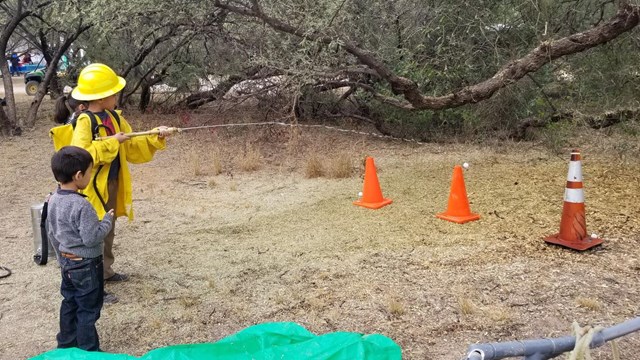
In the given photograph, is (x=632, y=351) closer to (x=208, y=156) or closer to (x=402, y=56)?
(x=402, y=56)

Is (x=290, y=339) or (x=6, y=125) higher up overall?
(x=6, y=125)

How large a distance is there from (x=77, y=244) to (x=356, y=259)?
87.4 inches

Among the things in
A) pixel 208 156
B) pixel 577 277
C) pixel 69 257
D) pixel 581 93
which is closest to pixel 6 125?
pixel 208 156

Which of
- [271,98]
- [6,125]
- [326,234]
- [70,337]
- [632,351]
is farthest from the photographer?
[6,125]

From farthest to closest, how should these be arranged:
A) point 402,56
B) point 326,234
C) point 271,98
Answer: point 271,98, point 402,56, point 326,234

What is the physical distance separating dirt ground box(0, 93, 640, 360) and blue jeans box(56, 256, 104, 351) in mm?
283

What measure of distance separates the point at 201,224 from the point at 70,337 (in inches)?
106

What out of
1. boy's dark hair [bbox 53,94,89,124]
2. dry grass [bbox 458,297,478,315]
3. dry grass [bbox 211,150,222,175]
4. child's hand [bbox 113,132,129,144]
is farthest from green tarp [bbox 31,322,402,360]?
dry grass [bbox 211,150,222,175]

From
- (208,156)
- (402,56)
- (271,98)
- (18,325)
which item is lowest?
(18,325)

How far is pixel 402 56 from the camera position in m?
9.12

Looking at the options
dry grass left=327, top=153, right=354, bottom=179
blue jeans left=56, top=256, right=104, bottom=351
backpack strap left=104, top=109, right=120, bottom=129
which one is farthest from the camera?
dry grass left=327, top=153, right=354, bottom=179

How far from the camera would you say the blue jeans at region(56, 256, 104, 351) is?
3.33m

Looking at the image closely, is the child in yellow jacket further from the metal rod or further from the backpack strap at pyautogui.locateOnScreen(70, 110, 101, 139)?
the metal rod

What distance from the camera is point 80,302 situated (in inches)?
131
